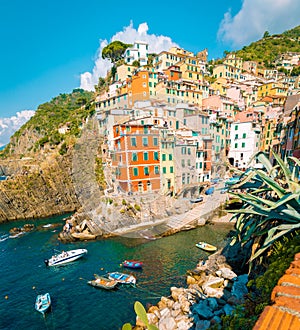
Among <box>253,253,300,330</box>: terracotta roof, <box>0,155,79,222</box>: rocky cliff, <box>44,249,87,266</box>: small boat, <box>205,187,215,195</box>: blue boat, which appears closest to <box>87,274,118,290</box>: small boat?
<box>44,249,87,266</box>: small boat

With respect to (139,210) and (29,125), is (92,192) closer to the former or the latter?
(139,210)

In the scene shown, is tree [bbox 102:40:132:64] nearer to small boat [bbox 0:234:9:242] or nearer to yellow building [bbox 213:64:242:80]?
yellow building [bbox 213:64:242:80]

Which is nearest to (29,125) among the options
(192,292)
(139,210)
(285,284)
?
(139,210)

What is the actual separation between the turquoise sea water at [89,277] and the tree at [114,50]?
2851 inches

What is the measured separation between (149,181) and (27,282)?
21595mm

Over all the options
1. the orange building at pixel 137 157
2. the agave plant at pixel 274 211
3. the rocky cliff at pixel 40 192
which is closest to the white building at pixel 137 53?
the rocky cliff at pixel 40 192

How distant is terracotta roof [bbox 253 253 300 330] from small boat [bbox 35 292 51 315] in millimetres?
20563

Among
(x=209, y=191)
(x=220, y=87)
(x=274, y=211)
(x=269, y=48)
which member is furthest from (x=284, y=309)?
(x=269, y=48)

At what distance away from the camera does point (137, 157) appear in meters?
33.7

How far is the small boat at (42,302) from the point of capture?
17.3m

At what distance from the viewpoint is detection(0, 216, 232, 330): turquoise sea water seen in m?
16.8

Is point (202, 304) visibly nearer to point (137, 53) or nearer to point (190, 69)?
point (190, 69)

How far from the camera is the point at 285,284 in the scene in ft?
13.1

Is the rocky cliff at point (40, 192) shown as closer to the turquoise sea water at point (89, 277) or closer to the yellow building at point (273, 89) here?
the turquoise sea water at point (89, 277)
